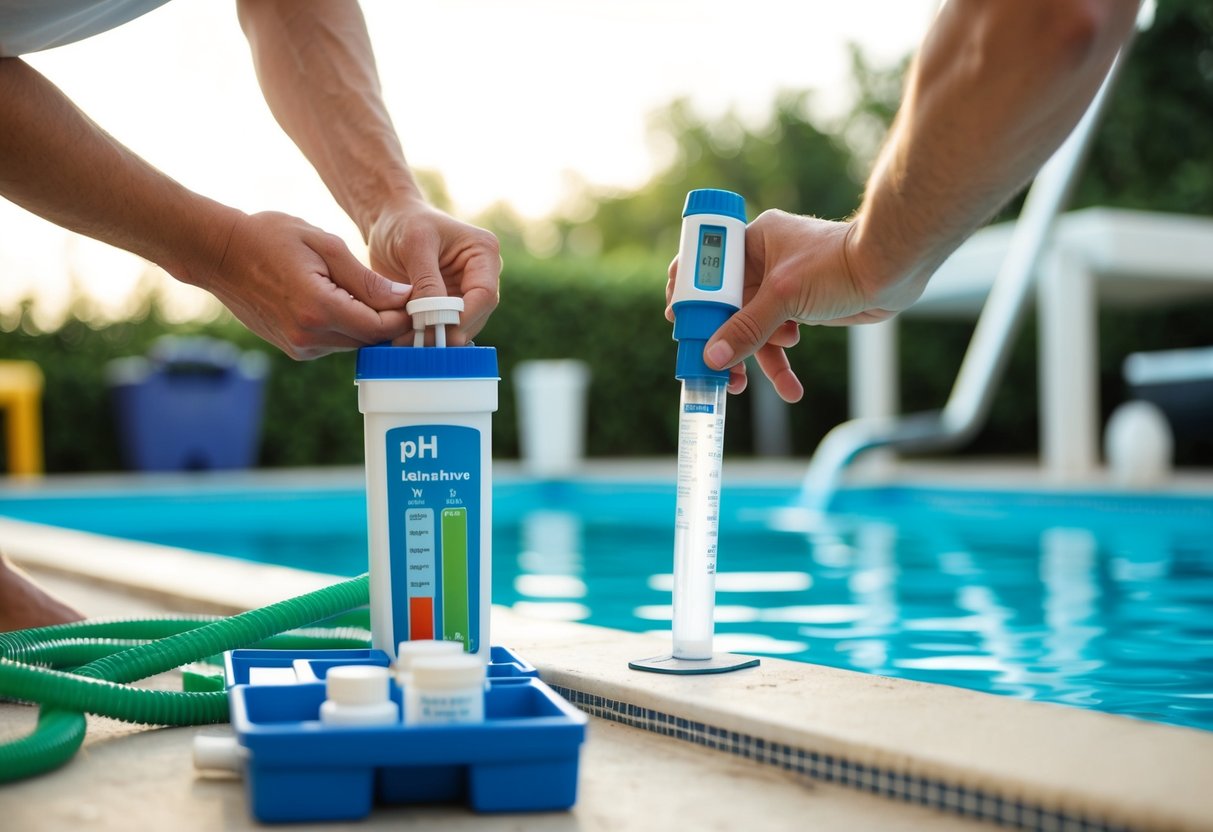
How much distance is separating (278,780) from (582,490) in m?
6.79

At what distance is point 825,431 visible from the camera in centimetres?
1145

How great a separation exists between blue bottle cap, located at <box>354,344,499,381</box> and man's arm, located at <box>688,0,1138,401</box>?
287mm

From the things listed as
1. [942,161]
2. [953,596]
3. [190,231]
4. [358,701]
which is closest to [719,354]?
[942,161]

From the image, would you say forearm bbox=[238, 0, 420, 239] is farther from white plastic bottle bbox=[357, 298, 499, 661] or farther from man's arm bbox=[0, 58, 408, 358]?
white plastic bottle bbox=[357, 298, 499, 661]

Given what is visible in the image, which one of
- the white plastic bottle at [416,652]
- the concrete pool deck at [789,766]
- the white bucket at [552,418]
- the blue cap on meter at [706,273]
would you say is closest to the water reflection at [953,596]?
the concrete pool deck at [789,766]

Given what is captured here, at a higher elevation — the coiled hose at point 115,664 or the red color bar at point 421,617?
the red color bar at point 421,617

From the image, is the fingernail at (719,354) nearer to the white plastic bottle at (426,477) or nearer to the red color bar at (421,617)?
the white plastic bottle at (426,477)

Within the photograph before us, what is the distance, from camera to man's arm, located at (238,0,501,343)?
1.73 m

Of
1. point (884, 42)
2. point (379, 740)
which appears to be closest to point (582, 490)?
point (379, 740)

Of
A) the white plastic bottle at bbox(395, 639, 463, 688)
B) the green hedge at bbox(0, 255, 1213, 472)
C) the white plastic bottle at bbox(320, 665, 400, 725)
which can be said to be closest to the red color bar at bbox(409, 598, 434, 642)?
the white plastic bottle at bbox(395, 639, 463, 688)

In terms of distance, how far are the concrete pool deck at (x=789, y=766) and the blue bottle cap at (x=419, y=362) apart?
0.44 metres

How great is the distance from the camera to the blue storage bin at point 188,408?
849cm

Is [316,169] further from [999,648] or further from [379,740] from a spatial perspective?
[999,648]

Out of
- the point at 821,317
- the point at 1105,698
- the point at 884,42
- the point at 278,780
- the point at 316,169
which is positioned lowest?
the point at 1105,698
